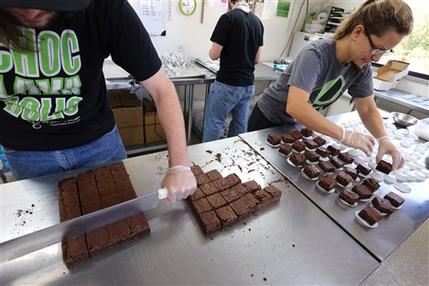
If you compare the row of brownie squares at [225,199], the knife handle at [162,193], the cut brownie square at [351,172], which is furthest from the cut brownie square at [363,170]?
the knife handle at [162,193]

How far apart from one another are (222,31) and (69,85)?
4.89 feet

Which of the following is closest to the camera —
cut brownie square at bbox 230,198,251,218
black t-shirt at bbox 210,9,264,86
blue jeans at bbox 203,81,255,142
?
cut brownie square at bbox 230,198,251,218

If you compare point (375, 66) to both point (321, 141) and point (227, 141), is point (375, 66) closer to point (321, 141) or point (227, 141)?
point (321, 141)

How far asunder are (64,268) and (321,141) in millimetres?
1279

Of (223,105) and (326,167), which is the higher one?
(326,167)

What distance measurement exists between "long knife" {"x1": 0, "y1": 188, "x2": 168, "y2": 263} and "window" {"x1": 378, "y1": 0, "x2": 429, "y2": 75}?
3474 millimetres

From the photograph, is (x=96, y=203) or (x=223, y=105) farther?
(x=223, y=105)

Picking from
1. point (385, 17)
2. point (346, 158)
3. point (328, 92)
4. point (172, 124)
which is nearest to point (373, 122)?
point (328, 92)

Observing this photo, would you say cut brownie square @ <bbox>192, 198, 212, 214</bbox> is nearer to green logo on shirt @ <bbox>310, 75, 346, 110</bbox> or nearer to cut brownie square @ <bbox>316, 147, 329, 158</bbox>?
cut brownie square @ <bbox>316, 147, 329, 158</bbox>

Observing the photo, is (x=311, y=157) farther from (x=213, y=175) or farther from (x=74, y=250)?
(x=74, y=250)

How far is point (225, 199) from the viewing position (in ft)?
3.14

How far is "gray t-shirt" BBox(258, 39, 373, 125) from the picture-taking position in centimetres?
122

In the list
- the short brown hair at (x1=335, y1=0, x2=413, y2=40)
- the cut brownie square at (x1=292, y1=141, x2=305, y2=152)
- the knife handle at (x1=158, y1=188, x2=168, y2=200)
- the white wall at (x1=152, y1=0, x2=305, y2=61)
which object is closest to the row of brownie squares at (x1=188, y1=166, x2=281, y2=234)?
the knife handle at (x1=158, y1=188, x2=168, y2=200)

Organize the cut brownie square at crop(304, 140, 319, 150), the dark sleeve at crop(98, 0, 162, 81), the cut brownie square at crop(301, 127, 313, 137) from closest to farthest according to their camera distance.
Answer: the dark sleeve at crop(98, 0, 162, 81), the cut brownie square at crop(304, 140, 319, 150), the cut brownie square at crop(301, 127, 313, 137)
